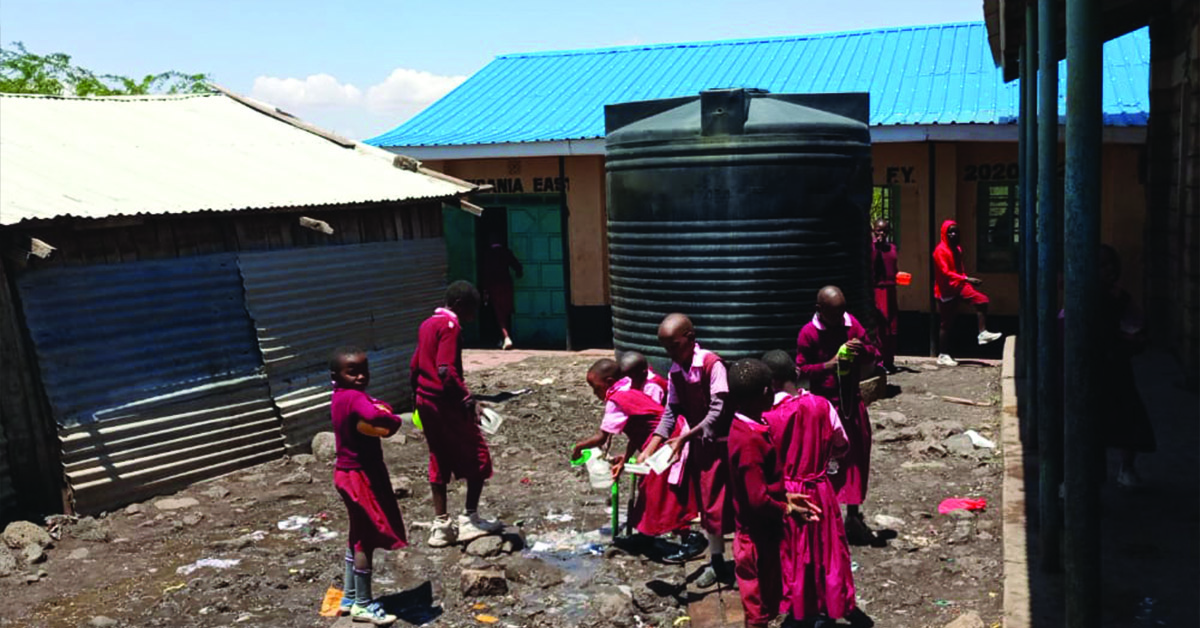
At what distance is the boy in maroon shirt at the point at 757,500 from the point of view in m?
4.61

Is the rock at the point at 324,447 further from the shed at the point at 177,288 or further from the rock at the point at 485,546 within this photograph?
Answer: the rock at the point at 485,546

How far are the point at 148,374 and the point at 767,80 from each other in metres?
10.1

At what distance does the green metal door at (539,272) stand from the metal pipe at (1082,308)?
12.0 m

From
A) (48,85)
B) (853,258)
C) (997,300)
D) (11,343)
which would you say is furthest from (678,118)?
(48,85)

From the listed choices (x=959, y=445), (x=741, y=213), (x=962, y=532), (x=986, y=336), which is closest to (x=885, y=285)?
(x=986, y=336)

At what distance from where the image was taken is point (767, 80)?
15.5 meters

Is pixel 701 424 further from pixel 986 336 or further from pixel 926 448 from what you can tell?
pixel 986 336

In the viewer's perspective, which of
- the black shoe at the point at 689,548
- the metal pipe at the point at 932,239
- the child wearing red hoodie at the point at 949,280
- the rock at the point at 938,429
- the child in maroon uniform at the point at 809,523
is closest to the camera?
the child in maroon uniform at the point at 809,523

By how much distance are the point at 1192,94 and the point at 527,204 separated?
874 centimetres

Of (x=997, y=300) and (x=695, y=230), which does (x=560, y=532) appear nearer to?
(x=695, y=230)

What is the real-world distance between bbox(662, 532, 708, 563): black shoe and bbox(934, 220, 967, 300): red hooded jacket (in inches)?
247

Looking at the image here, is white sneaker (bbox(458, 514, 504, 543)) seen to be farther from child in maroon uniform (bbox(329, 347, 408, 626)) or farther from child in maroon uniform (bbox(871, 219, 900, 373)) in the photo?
child in maroon uniform (bbox(871, 219, 900, 373))

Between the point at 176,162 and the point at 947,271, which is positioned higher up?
the point at 176,162

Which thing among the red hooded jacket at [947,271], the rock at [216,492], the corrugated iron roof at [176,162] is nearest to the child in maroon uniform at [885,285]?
the red hooded jacket at [947,271]
